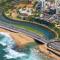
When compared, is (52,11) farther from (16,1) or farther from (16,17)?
(16,1)

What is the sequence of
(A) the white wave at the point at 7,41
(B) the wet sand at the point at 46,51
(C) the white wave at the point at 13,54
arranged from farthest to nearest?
(A) the white wave at the point at 7,41, (C) the white wave at the point at 13,54, (B) the wet sand at the point at 46,51

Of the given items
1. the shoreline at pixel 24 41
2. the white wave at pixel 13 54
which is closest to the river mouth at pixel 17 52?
the white wave at pixel 13 54

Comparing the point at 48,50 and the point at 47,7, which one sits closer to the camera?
the point at 48,50

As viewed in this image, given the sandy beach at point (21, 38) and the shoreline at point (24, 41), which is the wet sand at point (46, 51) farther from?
the sandy beach at point (21, 38)

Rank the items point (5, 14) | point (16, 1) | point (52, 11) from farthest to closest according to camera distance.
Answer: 1. point (16, 1)
2. point (5, 14)
3. point (52, 11)

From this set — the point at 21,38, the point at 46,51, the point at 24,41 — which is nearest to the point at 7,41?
the point at 21,38

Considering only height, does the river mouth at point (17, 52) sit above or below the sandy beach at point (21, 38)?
below

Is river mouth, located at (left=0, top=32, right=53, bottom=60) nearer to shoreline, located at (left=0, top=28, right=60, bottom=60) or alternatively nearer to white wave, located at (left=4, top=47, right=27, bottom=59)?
white wave, located at (left=4, top=47, right=27, bottom=59)

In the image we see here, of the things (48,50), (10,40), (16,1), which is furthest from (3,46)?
(16,1)

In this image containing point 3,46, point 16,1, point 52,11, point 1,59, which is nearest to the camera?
point 1,59
